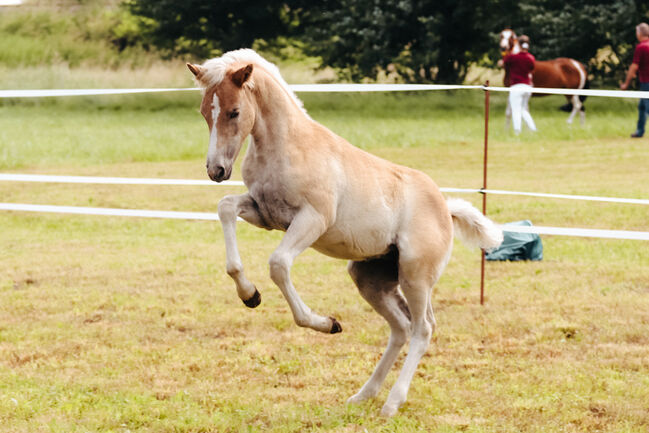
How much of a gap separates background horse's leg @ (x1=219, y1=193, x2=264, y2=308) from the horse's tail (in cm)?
129

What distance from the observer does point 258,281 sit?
841cm

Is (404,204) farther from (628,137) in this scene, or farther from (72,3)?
(72,3)

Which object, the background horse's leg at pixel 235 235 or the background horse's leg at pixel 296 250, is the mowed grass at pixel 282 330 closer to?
the background horse's leg at pixel 296 250

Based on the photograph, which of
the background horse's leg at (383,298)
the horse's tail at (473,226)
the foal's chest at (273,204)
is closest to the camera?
the foal's chest at (273,204)

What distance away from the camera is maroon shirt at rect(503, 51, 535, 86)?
18.0m

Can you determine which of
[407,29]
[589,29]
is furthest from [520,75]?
[407,29]

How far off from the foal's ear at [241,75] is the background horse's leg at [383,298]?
1302mm

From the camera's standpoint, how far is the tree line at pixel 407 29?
24.5 metres

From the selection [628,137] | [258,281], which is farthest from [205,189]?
[628,137]

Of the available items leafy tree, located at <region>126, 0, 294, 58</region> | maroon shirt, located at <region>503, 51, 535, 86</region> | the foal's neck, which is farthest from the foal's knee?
leafy tree, located at <region>126, 0, 294, 58</region>

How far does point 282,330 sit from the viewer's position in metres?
6.70

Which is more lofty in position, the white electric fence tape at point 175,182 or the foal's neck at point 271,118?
the foal's neck at point 271,118

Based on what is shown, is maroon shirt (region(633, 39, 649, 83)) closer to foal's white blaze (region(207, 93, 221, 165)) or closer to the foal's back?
the foal's back

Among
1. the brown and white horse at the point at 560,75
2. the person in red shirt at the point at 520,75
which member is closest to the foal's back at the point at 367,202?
the person in red shirt at the point at 520,75
